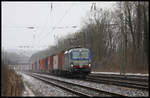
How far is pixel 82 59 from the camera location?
2619 centimetres

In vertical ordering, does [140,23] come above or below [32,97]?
above

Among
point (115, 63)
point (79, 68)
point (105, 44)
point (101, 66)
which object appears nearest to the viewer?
point (79, 68)

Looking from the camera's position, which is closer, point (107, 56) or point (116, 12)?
point (116, 12)

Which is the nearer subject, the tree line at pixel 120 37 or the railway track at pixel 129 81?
the railway track at pixel 129 81

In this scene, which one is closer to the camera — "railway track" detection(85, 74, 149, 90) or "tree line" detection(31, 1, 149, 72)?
"railway track" detection(85, 74, 149, 90)

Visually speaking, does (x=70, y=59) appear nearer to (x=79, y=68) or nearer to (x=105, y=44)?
(x=79, y=68)

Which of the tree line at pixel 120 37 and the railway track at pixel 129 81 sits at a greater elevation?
the tree line at pixel 120 37

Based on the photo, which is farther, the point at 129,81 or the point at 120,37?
the point at 120,37

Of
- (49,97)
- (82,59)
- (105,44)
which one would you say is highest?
(105,44)

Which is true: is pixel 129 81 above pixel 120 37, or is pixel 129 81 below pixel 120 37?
below

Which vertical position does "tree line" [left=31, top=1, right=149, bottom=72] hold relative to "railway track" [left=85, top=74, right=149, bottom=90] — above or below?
above

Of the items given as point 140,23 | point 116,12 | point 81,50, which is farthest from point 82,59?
point 116,12

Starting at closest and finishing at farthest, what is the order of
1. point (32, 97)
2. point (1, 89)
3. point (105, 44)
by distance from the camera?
point (1, 89)
point (32, 97)
point (105, 44)

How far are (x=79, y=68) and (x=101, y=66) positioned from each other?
83.8 feet
